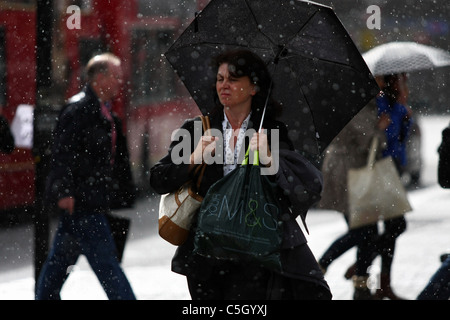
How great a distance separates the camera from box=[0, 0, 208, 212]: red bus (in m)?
10.7

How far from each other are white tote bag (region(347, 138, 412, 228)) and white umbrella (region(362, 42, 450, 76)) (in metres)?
0.56

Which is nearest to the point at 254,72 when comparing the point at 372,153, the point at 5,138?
the point at 5,138

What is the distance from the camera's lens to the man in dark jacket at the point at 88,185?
17.8 ft

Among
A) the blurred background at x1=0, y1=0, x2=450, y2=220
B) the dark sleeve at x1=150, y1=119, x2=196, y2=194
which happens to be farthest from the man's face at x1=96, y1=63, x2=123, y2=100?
the blurred background at x1=0, y1=0, x2=450, y2=220

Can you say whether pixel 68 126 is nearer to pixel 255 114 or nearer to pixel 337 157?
pixel 255 114

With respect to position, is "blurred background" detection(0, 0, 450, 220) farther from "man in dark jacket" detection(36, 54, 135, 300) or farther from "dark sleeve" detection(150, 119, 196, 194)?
"dark sleeve" detection(150, 119, 196, 194)

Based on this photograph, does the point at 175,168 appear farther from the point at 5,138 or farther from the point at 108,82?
the point at 5,138

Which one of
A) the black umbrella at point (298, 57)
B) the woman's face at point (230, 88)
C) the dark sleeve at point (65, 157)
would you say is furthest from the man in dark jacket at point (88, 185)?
the woman's face at point (230, 88)

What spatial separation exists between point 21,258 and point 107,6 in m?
4.43

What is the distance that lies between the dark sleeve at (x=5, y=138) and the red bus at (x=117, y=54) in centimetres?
415

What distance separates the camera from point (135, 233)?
10664 mm

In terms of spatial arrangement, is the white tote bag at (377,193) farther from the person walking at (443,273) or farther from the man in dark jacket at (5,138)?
the man in dark jacket at (5,138)

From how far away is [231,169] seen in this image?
3938mm
